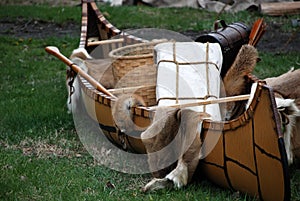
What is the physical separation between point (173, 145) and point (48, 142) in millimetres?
1402

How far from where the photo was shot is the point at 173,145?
173 inches

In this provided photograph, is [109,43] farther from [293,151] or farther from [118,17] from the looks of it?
[118,17]

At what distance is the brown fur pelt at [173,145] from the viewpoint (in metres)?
4.25

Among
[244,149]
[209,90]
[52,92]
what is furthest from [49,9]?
[244,149]

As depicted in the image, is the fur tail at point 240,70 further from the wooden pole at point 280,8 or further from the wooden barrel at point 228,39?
the wooden pole at point 280,8

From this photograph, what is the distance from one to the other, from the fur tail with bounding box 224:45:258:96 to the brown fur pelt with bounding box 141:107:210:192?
2.84 feet

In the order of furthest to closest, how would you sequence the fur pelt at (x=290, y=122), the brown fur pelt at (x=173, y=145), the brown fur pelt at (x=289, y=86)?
the brown fur pelt at (x=289, y=86) < the fur pelt at (x=290, y=122) < the brown fur pelt at (x=173, y=145)

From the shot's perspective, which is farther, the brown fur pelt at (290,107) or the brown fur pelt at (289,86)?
the brown fur pelt at (289,86)

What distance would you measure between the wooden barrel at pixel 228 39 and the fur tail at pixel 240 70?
0.16m

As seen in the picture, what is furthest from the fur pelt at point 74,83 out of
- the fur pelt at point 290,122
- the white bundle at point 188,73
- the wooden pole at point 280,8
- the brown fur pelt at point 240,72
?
the wooden pole at point 280,8

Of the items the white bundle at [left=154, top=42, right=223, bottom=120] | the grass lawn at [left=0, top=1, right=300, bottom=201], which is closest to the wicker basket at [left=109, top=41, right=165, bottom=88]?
the white bundle at [left=154, top=42, right=223, bottom=120]

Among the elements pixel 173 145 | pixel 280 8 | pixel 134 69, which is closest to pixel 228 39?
pixel 134 69

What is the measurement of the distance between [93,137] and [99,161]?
57cm

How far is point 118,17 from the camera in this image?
Answer: 419 inches
